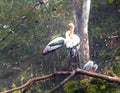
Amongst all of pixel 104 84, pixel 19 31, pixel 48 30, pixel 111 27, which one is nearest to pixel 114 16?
pixel 111 27

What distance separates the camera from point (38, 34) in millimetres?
7902

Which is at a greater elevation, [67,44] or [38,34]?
[38,34]

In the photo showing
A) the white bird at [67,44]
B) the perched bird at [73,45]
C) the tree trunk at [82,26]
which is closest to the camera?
the white bird at [67,44]

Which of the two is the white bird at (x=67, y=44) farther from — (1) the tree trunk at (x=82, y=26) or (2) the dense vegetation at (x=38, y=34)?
(2) the dense vegetation at (x=38, y=34)

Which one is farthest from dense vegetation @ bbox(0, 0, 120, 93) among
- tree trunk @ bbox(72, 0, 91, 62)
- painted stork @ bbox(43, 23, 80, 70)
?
painted stork @ bbox(43, 23, 80, 70)

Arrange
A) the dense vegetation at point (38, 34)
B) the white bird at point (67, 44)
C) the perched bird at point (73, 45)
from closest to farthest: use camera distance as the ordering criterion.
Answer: the white bird at point (67, 44) < the perched bird at point (73, 45) < the dense vegetation at point (38, 34)

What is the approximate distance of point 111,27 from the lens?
7160 millimetres

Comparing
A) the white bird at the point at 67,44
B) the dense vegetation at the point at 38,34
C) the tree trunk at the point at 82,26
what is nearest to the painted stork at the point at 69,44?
the white bird at the point at 67,44

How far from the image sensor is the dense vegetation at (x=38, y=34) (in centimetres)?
722

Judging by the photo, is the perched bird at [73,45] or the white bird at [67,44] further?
the perched bird at [73,45]

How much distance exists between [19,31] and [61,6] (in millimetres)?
1150

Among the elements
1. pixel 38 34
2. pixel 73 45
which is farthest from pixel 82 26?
pixel 38 34

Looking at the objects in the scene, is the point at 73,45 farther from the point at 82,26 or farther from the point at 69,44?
the point at 82,26

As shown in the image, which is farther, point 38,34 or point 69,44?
point 38,34
